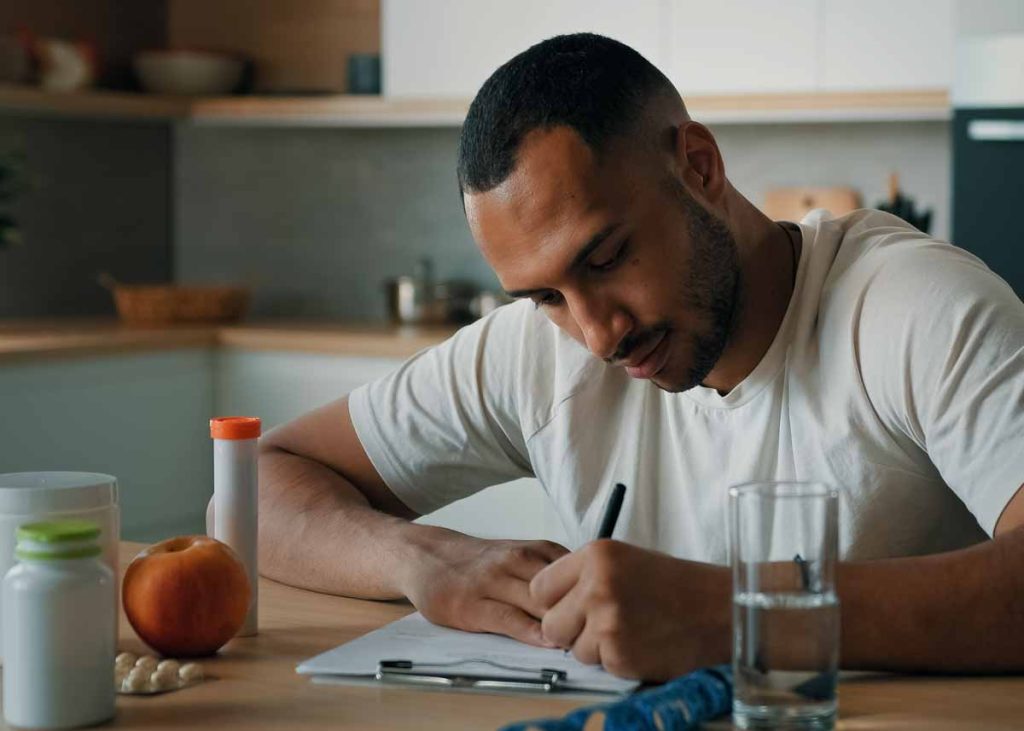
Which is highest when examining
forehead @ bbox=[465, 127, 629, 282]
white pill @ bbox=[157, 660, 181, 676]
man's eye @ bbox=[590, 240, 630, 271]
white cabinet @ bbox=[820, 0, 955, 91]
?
white cabinet @ bbox=[820, 0, 955, 91]

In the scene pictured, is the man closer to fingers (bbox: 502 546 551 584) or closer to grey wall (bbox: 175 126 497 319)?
fingers (bbox: 502 546 551 584)

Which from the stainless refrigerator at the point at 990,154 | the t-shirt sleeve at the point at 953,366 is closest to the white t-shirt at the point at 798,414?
the t-shirt sleeve at the point at 953,366

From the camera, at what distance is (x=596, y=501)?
1692 mm

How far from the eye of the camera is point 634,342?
147 centimetres

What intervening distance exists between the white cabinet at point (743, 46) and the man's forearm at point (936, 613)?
2455mm

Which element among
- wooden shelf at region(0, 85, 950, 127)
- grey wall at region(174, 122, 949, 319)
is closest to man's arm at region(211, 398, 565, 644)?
wooden shelf at region(0, 85, 950, 127)

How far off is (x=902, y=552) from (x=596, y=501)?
35 centimetres

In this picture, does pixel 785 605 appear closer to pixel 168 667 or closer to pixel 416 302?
pixel 168 667

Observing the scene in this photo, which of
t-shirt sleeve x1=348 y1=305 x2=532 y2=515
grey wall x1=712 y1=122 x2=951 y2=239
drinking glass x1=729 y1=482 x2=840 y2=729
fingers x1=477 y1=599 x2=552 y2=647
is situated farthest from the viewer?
grey wall x1=712 y1=122 x2=951 y2=239

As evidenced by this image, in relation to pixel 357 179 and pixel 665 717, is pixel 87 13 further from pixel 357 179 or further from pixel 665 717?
pixel 665 717

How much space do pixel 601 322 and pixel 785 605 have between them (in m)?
0.47

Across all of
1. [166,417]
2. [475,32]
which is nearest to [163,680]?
[166,417]

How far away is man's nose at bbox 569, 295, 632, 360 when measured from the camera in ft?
4.75

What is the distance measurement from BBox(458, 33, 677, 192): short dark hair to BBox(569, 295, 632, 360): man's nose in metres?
0.14
